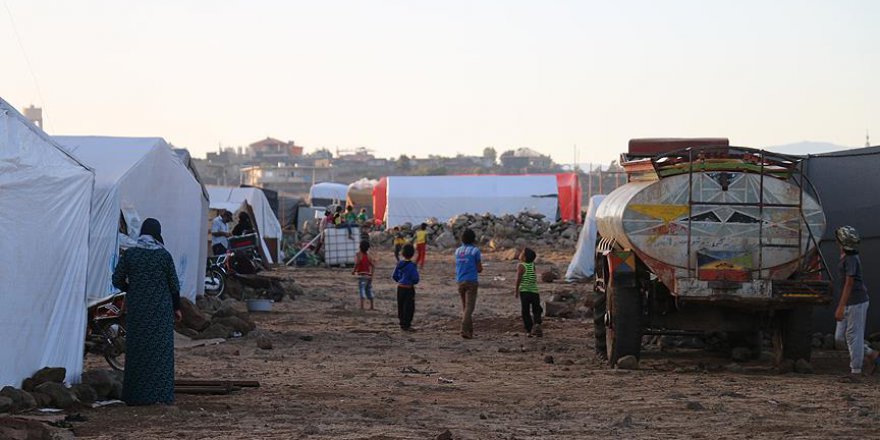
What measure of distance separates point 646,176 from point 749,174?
155 cm

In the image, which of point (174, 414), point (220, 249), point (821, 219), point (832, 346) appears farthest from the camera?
point (220, 249)

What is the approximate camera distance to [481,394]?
11.7m

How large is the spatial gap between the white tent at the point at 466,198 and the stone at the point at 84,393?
47690 mm

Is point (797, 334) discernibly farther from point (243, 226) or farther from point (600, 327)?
point (243, 226)

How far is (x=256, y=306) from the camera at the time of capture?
70.9 ft

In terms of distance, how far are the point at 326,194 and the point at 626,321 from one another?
2432 inches

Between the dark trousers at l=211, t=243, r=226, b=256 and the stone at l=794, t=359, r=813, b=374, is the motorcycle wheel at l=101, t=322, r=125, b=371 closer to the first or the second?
the stone at l=794, t=359, r=813, b=374

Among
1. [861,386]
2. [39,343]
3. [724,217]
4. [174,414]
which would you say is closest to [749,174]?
[724,217]

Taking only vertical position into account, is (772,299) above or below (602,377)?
above

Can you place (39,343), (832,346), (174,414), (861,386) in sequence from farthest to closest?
(832,346)
(861,386)
(39,343)
(174,414)

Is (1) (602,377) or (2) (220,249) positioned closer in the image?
(1) (602,377)

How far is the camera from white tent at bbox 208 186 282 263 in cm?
3672

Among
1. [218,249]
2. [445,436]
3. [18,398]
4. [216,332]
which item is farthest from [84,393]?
[218,249]

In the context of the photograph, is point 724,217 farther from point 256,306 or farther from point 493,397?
→ point 256,306
